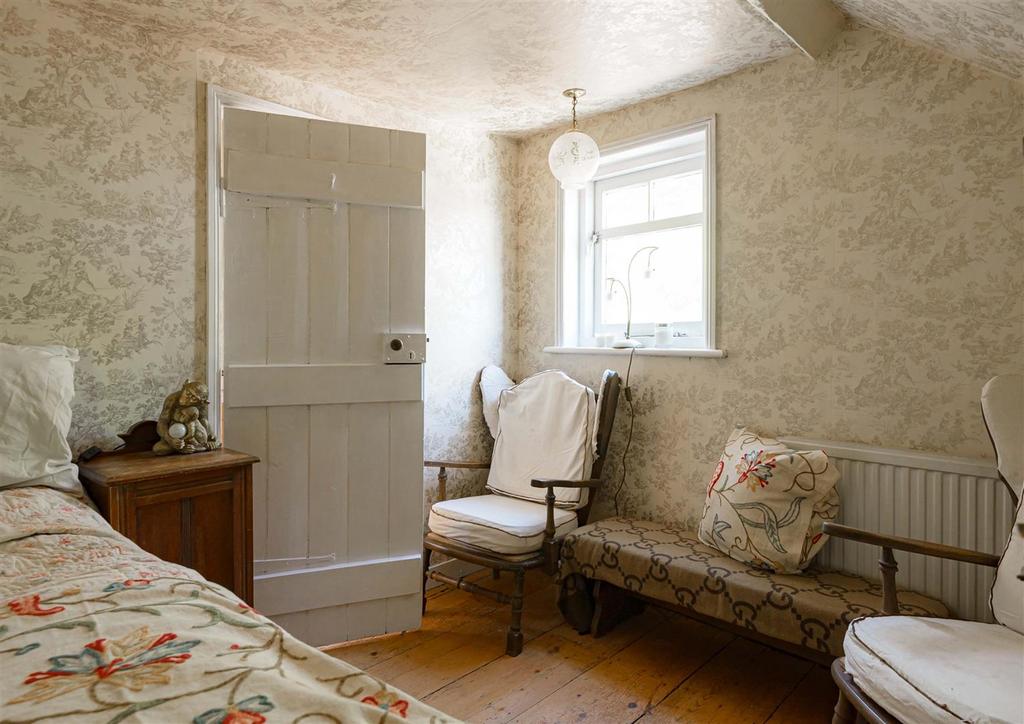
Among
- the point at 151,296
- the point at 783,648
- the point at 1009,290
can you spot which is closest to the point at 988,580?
the point at 783,648

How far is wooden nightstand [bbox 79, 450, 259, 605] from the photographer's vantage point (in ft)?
6.21

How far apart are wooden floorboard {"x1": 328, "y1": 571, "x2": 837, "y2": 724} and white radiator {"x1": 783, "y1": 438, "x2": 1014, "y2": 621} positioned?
1.58 feet

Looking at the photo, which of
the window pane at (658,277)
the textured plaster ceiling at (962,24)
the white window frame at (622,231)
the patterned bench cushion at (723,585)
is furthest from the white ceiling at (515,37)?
the patterned bench cushion at (723,585)

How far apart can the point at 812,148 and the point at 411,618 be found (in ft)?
8.21

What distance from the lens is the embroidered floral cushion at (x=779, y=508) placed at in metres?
2.17

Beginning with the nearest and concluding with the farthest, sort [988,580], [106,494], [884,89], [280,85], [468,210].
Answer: [106,494] < [988,580] < [884,89] < [280,85] < [468,210]

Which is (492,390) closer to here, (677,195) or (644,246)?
(644,246)

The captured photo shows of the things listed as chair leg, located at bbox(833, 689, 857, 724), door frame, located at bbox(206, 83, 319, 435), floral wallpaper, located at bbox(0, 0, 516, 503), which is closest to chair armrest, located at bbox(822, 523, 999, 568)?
chair leg, located at bbox(833, 689, 857, 724)

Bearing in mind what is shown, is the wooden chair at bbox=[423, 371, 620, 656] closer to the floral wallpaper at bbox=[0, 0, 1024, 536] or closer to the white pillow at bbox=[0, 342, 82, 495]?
the floral wallpaper at bbox=[0, 0, 1024, 536]

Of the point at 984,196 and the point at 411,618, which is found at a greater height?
the point at 984,196

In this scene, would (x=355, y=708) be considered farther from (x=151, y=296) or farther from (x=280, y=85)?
(x=280, y=85)

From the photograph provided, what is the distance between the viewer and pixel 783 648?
2.03 metres

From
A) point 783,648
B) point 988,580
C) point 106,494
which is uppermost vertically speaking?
point 106,494

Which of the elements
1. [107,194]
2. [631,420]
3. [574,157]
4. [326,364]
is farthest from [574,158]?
[107,194]
